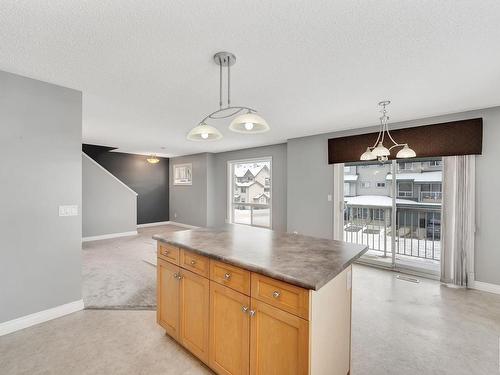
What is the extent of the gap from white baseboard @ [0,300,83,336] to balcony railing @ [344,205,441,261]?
4.42 metres

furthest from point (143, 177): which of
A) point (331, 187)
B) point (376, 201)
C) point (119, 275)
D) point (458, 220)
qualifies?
point (458, 220)

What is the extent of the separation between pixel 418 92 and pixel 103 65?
3.28 metres

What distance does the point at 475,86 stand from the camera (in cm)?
259

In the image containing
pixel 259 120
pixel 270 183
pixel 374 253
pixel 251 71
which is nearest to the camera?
pixel 259 120

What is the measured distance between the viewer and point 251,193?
697 centimetres

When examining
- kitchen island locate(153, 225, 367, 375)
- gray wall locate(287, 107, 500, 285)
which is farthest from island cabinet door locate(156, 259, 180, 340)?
gray wall locate(287, 107, 500, 285)

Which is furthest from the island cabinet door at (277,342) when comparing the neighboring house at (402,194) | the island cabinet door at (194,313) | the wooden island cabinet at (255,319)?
the neighboring house at (402,194)

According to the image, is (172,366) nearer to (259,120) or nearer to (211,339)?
(211,339)

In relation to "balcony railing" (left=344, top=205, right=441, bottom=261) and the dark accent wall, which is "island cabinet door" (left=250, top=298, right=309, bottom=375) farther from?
the dark accent wall

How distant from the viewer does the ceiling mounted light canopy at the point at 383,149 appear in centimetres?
264

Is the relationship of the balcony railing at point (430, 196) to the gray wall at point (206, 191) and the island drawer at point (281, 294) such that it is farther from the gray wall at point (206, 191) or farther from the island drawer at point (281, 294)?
the island drawer at point (281, 294)

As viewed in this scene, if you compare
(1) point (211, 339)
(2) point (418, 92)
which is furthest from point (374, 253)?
(1) point (211, 339)

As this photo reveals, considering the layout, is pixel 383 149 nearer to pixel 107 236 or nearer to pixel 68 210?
pixel 68 210

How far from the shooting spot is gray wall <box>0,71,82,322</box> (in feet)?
7.51
